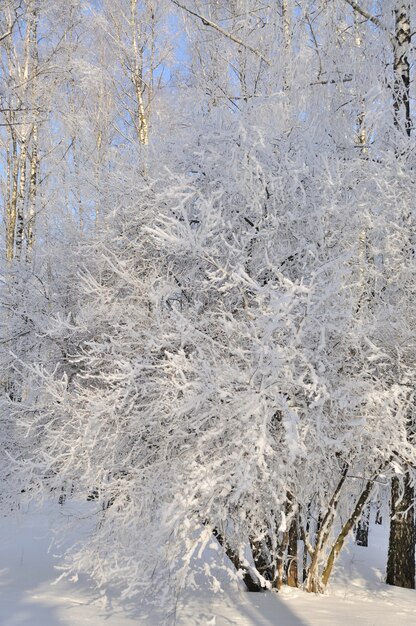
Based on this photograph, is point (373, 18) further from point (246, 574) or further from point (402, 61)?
point (246, 574)

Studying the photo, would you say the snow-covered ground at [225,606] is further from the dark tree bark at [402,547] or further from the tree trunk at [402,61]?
the tree trunk at [402,61]

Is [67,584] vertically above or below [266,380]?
below

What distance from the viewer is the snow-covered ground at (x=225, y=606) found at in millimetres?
4805

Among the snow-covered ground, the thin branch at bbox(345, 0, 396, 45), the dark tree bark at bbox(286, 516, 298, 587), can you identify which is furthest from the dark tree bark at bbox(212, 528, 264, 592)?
the thin branch at bbox(345, 0, 396, 45)

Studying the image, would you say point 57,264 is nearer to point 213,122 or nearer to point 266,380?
point 213,122

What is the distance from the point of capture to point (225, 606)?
528 centimetres

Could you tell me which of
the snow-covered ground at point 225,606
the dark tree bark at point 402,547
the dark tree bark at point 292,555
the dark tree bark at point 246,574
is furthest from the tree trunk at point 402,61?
the snow-covered ground at point 225,606

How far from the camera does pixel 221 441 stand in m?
4.54

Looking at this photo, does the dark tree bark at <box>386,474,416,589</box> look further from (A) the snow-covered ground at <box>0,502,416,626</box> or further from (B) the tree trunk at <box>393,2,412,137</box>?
(B) the tree trunk at <box>393,2,412,137</box>

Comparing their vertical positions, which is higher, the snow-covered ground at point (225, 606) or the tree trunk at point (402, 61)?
the tree trunk at point (402, 61)

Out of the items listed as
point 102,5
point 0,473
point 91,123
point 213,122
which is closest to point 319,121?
point 213,122

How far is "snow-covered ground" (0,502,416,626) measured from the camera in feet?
15.8

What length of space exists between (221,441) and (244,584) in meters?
2.46

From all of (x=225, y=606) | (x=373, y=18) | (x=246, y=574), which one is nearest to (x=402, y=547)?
(x=246, y=574)
